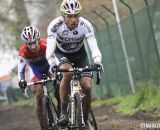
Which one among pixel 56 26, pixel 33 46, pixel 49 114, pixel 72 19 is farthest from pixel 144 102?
pixel 72 19

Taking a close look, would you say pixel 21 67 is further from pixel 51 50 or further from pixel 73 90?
pixel 73 90

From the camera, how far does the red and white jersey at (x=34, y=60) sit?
40.5 ft

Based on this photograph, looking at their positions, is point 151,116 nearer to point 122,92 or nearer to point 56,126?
point 56,126

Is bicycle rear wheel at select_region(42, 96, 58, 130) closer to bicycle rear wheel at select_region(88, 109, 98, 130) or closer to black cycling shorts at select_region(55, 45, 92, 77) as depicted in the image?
bicycle rear wheel at select_region(88, 109, 98, 130)

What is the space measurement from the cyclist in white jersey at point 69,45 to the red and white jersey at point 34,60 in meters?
1.27

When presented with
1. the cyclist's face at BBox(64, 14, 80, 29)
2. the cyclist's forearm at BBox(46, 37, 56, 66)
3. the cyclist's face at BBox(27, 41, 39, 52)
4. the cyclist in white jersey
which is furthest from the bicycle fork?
the cyclist's face at BBox(27, 41, 39, 52)

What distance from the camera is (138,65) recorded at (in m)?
20.2

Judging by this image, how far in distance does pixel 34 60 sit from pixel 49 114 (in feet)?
4.47

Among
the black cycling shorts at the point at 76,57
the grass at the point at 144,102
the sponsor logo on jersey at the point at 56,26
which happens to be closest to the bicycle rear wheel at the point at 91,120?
the black cycling shorts at the point at 76,57

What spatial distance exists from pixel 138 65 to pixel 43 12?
21.3 meters

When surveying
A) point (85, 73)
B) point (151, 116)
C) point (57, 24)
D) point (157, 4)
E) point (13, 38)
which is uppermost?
point (13, 38)

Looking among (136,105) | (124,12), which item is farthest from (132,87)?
(136,105)

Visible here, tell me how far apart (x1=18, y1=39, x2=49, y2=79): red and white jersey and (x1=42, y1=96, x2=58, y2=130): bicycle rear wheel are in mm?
941

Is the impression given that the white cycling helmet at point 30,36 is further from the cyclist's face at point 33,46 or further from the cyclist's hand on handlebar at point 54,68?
the cyclist's hand on handlebar at point 54,68
